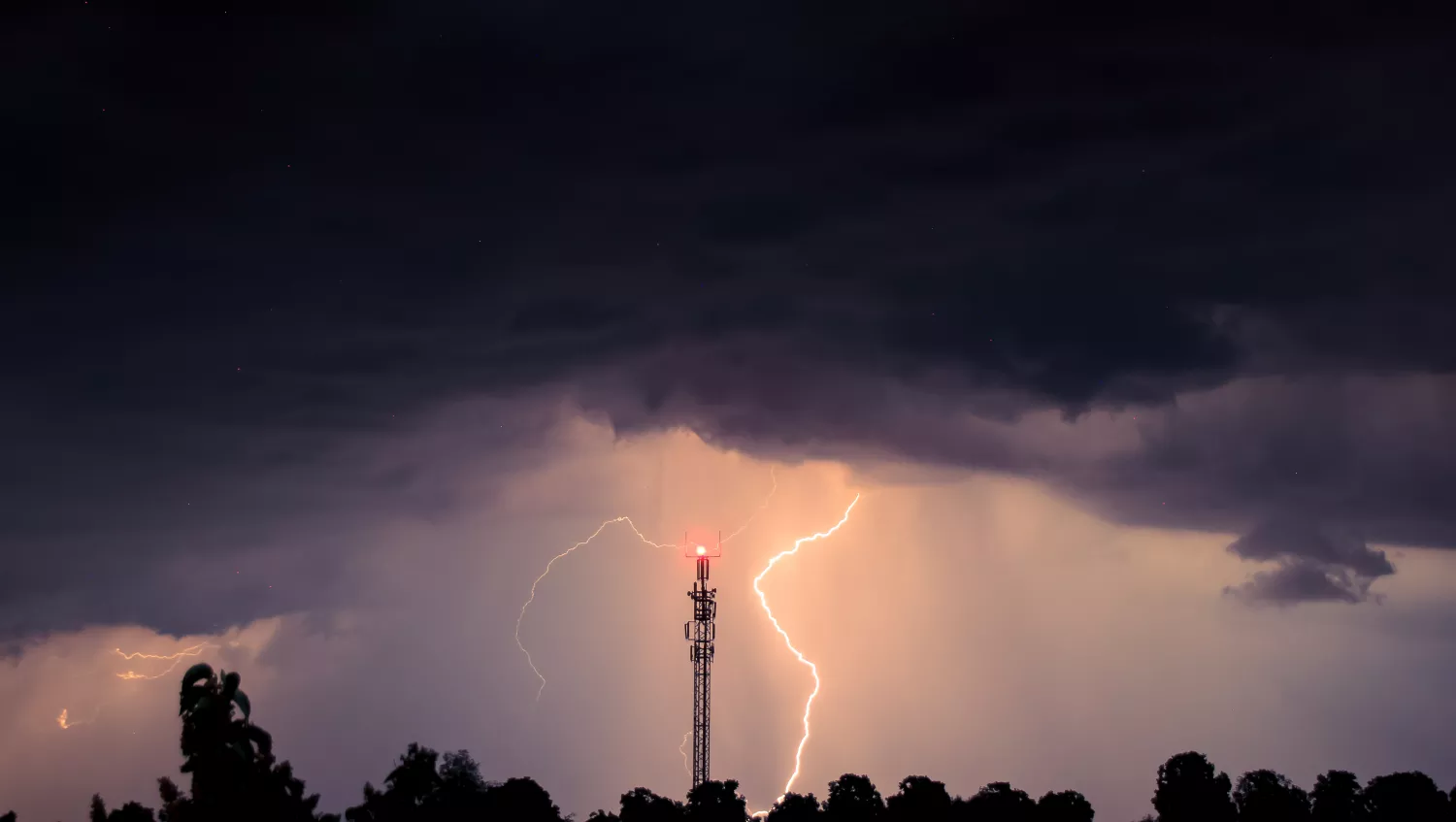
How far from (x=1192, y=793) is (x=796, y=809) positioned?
40.0 m

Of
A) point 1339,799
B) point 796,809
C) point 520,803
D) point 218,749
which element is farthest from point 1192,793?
point 218,749

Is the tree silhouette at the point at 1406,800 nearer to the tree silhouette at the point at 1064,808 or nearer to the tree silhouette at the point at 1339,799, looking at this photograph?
the tree silhouette at the point at 1339,799

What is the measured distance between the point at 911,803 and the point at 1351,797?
45.5 meters

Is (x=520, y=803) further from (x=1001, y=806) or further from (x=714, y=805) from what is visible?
(x=1001, y=806)

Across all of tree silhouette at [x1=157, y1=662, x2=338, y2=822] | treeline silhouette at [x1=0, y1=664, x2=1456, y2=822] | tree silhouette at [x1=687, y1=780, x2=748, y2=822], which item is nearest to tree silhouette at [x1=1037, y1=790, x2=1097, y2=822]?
treeline silhouette at [x1=0, y1=664, x2=1456, y2=822]

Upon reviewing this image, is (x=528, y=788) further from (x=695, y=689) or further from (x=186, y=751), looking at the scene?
(x=186, y=751)

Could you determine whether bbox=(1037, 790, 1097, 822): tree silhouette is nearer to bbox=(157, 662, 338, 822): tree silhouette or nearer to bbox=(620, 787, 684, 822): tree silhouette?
bbox=(620, 787, 684, 822): tree silhouette

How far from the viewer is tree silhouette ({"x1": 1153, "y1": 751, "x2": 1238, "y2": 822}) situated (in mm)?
142250

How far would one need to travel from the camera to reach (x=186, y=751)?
7150 centimetres

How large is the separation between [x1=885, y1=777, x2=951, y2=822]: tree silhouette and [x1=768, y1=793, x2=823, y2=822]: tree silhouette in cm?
740

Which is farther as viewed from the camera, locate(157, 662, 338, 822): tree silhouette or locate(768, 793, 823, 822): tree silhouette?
locate(768, 793, 823, 822): tree silhouette

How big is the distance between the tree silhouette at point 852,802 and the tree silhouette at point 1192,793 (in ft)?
95.9

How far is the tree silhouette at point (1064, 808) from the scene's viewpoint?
130625mm

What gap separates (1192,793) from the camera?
476 ft
